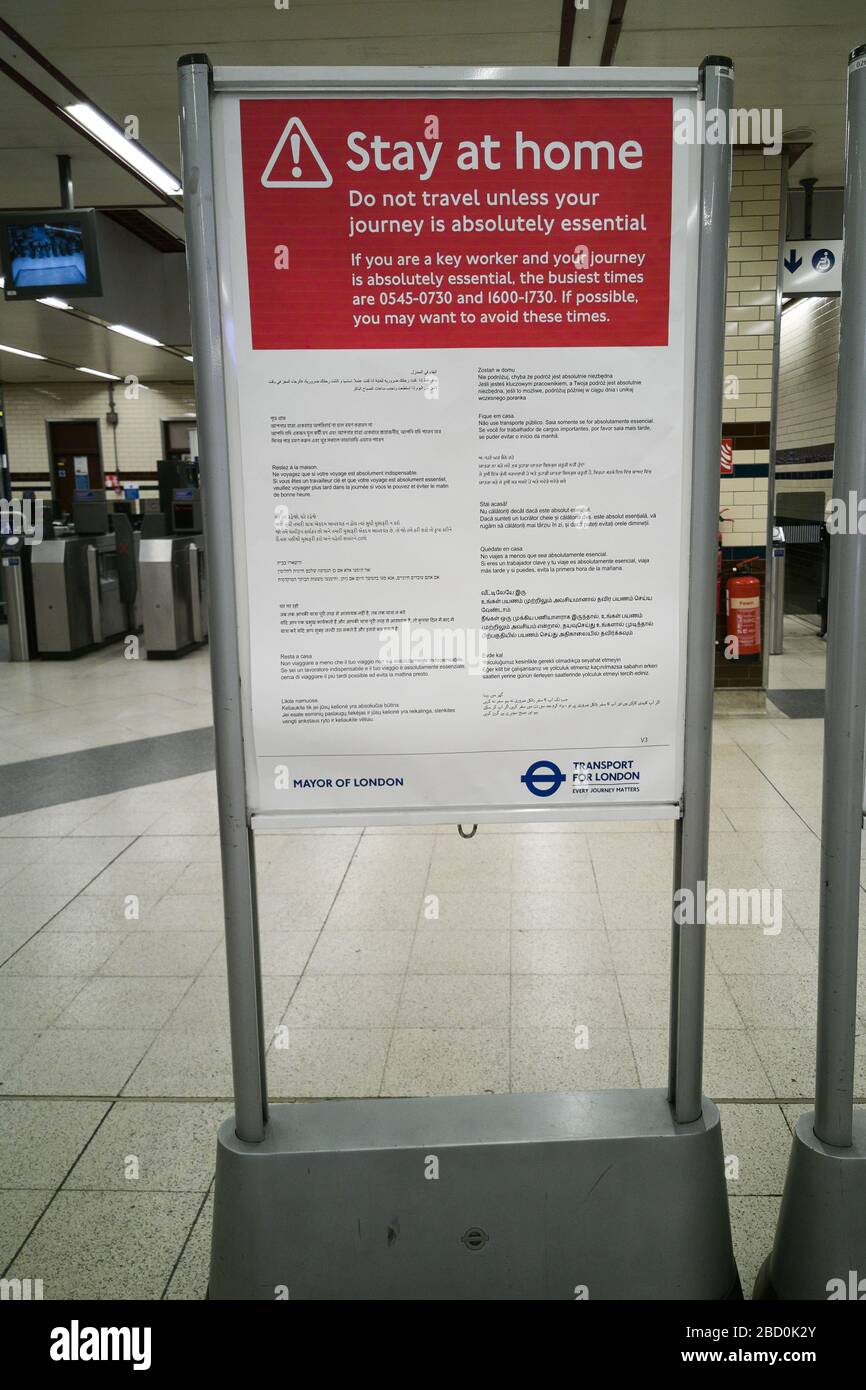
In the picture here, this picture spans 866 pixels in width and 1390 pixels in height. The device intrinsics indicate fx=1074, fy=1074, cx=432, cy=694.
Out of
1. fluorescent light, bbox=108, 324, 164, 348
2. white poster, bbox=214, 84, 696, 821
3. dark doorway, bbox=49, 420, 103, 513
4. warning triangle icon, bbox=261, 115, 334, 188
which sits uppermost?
fluorescent light, bbox=108, 324, 164, 348

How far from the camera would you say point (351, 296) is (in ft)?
5.26

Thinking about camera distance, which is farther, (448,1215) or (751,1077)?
(751,1077)

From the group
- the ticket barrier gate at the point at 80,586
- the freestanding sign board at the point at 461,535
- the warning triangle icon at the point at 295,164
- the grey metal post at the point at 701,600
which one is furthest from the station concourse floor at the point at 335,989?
the ticket barrier gate at the point at 80,586

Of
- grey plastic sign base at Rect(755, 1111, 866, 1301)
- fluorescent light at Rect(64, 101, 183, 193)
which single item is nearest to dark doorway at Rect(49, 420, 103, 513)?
fluorescent light at Rect(64, 101, 183, 193)

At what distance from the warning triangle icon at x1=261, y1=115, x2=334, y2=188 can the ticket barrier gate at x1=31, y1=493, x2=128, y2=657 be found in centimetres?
853

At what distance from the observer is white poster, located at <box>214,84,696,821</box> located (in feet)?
5.17

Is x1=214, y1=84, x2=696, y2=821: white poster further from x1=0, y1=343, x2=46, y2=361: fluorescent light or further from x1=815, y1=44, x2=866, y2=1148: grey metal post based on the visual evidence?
x1=0, y1=343, x2=46, y2=361: fluorescent light

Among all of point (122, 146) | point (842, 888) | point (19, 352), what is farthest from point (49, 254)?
point (19, 352)

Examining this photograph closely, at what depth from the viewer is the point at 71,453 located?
19875 millimetres

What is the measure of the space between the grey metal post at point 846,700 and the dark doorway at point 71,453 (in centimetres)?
1945

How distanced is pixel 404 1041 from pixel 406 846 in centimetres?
167

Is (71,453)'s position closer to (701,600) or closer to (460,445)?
(460,445)
